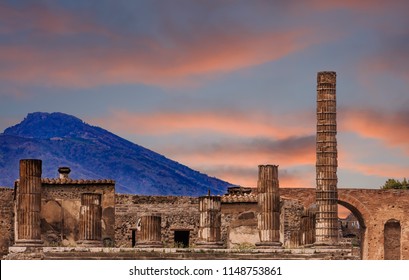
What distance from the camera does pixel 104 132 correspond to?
180 m

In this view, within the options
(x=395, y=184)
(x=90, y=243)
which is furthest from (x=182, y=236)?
(x=395, y=184)

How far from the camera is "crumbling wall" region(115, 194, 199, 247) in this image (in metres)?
41.9

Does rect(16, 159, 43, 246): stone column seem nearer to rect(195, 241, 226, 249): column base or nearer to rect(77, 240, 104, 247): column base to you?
rect(77, 240, 104, 247): column base

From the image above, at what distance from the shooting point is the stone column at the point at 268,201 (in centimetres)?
3538

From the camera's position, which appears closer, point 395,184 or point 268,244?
point 268,244

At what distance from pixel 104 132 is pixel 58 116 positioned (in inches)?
447

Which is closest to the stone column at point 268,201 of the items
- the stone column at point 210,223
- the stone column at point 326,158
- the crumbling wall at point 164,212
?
the stone column at point 210,223

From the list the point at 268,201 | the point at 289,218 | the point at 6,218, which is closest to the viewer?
the point at 268,201

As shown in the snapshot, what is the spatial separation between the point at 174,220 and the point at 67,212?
14.9 feet

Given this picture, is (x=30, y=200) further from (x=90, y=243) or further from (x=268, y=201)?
(x=268, y=201)

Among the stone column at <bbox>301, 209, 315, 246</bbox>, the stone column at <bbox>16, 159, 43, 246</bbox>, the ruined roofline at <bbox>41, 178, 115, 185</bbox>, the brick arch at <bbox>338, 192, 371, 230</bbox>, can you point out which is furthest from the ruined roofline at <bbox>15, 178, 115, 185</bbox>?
the brick arch at <bbox>338, 192, 371, 230</bbox>

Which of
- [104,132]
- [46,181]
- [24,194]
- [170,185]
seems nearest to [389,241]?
[46,181]

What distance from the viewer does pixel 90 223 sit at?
34.9 metres
